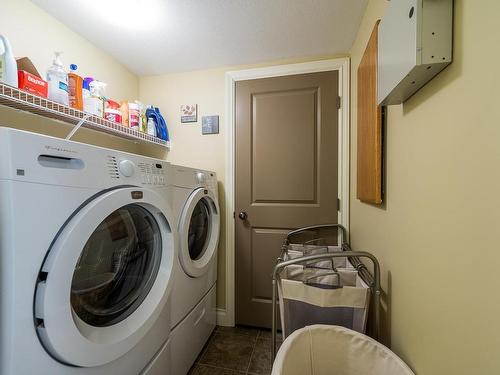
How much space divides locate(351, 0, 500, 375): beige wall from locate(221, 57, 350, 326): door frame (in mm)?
771

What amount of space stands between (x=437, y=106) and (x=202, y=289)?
149 centimetres

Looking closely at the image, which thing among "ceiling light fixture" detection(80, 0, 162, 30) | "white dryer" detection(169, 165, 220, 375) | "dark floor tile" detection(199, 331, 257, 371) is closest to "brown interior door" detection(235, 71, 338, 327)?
"dark floor tile" detection(199, 331, 257, 371)

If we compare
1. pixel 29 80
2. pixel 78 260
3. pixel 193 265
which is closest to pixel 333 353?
pixel 193 265

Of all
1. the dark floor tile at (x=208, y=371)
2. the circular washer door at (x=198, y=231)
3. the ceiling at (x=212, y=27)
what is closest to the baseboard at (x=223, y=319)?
the dark floor tile at (x=208, y=371)

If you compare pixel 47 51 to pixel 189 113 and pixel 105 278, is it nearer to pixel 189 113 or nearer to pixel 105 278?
pixel 189 113

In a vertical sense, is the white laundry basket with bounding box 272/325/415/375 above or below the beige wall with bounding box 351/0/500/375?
below

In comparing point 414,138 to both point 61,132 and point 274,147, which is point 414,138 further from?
point 61,132

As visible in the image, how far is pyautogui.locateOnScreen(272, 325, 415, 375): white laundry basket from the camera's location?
2.36ft

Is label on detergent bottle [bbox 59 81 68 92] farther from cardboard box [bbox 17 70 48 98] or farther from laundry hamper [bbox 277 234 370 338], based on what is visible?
laundry hamper [bbox 277 234 370 338]

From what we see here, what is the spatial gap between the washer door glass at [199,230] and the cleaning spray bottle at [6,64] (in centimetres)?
99

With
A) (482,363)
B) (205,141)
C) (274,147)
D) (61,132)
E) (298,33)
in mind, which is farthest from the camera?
(205,141)

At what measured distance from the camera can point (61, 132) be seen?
1.28 metres

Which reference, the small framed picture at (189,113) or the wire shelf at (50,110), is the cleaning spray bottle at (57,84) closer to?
the wire shelf at (50,110)

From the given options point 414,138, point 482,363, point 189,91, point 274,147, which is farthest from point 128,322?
point 189,91
